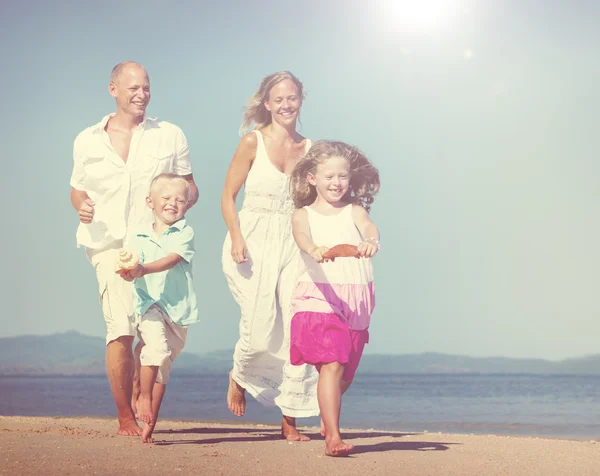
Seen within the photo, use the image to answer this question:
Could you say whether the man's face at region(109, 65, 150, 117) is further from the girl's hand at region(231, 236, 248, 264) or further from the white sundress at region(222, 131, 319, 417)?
the girl's hand at region(231, 236, 248, 264)

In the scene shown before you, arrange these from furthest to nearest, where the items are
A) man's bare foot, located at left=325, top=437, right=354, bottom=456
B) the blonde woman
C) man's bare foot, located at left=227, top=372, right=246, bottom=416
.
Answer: man's bare foot, located at left=227, top=372, right=246, bottom=416, the blonde woman, man's bare foot, located at left=325, top=437, right=354, bottom=456

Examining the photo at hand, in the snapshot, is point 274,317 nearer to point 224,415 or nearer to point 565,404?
point 224,415

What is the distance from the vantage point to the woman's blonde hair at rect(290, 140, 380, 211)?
5.40 m

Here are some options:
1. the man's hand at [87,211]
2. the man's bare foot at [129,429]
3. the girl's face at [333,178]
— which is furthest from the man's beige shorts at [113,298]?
the girl's face at [333,178]

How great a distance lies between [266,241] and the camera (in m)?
6.21

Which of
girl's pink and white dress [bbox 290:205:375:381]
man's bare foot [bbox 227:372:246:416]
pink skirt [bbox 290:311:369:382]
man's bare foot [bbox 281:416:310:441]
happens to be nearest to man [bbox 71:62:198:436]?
man's bare foot [bbox 227:372:246:416]

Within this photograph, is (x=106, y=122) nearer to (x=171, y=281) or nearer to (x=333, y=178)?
(x=171, y=281)

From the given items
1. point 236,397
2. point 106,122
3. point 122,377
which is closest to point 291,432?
point 236,397

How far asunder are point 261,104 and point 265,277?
1260 mm

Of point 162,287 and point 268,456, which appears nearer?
point 268,456

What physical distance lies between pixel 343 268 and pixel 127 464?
5.22ft

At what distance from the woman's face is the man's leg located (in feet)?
5.99

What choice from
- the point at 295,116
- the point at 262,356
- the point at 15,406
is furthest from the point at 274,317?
the point at 15,406

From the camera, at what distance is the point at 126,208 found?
606 cm
